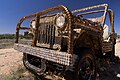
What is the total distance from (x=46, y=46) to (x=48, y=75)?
116 centimetres

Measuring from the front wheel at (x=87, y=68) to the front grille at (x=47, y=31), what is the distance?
37.5 inches

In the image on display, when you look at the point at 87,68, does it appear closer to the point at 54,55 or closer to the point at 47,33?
the point at 54,55

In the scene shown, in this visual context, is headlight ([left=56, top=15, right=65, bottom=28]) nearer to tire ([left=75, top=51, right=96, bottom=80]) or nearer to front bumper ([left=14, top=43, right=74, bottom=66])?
front bumper ([left=14, top=43, right=74, bottom=66])

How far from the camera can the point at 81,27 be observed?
3584 millimetres

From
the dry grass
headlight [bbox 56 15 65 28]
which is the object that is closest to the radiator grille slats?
headlight [bbox 56 15 65 28]

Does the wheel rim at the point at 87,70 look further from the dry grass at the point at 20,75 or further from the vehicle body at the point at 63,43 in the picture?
the dry grass at the point at 20,75

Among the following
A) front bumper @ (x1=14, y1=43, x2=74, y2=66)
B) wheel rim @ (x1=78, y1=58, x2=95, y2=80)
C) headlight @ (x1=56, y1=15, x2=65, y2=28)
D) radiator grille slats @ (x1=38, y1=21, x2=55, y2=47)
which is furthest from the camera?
radiator grille slats @ (x1=38, y1=21, x2=55, y2=47)

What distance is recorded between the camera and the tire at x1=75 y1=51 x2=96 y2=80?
365cm

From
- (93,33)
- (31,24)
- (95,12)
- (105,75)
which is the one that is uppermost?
(95,12)

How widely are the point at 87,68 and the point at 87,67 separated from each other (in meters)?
0.03

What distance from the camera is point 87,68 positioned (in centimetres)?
398

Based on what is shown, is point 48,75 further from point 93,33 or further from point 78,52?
point 93,33

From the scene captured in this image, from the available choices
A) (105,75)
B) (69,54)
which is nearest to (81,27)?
(69,54)

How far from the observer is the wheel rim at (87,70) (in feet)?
12.4
